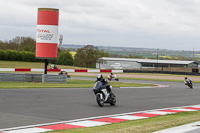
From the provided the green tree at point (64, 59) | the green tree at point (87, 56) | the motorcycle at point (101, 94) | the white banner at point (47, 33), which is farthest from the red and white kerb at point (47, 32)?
the green tree at point (87, 56)

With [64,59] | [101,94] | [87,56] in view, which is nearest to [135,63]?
[87,56]

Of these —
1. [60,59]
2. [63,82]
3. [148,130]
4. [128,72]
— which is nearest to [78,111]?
[148,130]

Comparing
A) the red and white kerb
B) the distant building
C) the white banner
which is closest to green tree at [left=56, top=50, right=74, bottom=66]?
the distant building

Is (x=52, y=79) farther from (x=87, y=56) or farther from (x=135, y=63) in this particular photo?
(x=135, y=63)

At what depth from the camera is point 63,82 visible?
121 ft

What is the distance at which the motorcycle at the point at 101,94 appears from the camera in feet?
52.5

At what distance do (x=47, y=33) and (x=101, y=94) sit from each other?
2127cm

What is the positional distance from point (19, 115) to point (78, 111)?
245 cm

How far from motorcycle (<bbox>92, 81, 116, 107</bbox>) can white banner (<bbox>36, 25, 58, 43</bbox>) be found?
815 inches

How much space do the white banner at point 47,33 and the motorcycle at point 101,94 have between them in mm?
20713

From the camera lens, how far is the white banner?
36156mm

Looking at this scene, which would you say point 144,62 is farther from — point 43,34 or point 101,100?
point 101,100

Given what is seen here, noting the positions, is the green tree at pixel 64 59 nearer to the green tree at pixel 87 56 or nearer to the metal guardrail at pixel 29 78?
the green tree at pixel 87 56

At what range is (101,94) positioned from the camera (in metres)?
16.1
